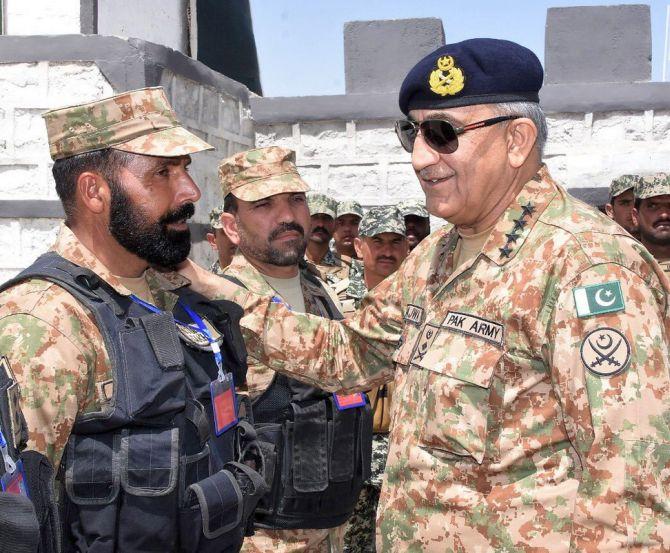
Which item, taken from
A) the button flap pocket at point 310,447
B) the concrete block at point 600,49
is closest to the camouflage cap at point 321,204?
the concrete block at point 600,49

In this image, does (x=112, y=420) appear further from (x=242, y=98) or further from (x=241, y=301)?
(x=242, y=98)

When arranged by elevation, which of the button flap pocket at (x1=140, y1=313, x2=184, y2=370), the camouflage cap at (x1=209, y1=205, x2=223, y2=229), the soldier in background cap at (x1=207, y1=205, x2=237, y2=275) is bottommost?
the soldier in background cap at (x1=207, y1=205, x2=237, y2=275)

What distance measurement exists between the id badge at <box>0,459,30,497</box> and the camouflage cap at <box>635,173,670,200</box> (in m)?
5.24

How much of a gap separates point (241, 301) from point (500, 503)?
4.09 feet

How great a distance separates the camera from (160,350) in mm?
2463

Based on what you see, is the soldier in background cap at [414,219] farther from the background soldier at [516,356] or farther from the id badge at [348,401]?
the background soldier at [516,356]

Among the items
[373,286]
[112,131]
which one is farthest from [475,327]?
[373,286]

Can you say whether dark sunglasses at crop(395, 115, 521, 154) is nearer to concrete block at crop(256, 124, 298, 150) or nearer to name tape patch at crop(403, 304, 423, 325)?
name tape patch at crop(403, 304, 423, 325)

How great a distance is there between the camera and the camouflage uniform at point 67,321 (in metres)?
2.23

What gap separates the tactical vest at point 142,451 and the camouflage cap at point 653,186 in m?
4.46

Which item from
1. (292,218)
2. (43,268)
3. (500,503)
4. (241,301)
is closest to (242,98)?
(292,218)

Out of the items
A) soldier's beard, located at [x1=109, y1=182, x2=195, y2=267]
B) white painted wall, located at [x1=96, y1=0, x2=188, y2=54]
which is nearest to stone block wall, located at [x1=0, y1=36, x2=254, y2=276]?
white painted wall, located at [x1=96, y1=0, x2=188, y2=54]

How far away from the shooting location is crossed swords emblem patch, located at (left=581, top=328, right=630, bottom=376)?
1914mm

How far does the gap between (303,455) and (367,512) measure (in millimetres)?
Answer: 1348
